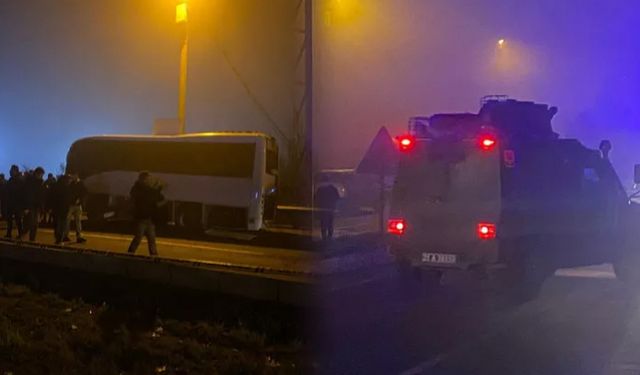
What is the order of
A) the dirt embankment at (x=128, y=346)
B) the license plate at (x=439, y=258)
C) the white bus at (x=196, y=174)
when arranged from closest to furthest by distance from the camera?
the dirt embankment at (x=128, y=346) → the license plate at (x=439, y=258) → the white bus at (x=196, y=174)

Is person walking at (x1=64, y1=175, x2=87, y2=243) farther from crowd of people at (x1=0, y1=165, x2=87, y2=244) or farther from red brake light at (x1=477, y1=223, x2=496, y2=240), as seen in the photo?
red brake light at (x1=477, y1=223, x2=496, y2=240)

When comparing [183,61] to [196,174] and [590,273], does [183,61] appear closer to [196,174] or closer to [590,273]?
[196,174]

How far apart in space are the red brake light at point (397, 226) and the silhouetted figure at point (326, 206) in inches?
295

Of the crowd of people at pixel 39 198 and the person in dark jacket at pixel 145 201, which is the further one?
the crowd of people at pixel 39 198

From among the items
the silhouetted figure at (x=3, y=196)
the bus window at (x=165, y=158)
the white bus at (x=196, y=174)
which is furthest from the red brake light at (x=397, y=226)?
the bus window at (x=165, y=158)

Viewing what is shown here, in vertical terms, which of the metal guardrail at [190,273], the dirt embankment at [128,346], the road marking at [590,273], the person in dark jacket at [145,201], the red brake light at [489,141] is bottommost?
the dirt embankment at [128,346]

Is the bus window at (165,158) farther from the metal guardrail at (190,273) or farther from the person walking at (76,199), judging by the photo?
the metal guardrail at (190,273)

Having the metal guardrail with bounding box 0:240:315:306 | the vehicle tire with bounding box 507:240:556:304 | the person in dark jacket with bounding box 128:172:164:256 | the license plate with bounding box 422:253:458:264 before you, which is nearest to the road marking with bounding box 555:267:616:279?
the vehicle tire with bounding box 507:240:556:304

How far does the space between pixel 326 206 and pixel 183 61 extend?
Result: 6.96 meters

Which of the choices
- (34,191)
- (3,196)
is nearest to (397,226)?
(34,191)

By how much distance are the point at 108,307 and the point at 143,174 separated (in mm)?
4547

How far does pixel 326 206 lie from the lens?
18.5 m

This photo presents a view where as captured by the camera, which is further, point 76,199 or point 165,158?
point 165,158

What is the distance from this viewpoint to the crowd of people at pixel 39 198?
1609cm
